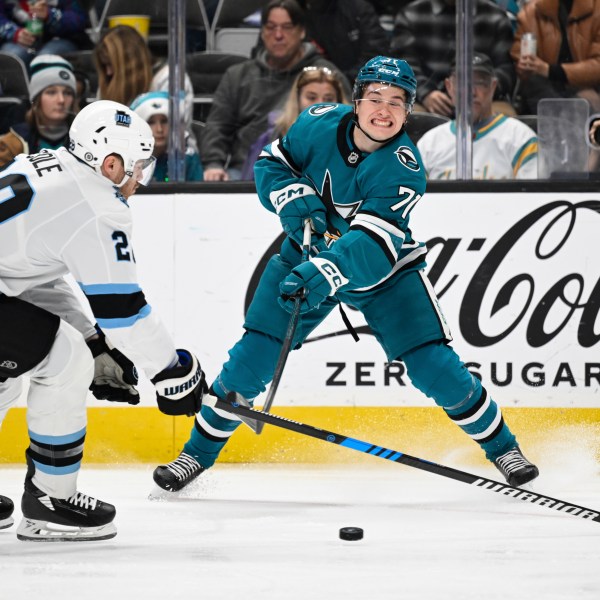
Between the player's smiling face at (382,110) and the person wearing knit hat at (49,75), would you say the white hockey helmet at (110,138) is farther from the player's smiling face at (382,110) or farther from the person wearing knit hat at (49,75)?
the person wearing knit hat at (49,75)

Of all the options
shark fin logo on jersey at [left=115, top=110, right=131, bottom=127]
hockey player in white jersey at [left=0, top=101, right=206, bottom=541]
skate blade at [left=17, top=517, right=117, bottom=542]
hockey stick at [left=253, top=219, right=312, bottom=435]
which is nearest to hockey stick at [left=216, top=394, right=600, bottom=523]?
hockey player in white jersey at [left=0, top=101, right=206, bottom=541]

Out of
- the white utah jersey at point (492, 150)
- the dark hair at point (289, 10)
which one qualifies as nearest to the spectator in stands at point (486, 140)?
the white utah jersey at point (492, 150)

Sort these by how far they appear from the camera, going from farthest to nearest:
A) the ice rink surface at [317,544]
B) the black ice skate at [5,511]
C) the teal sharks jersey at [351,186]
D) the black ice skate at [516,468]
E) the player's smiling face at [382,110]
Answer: the black ice skate at [516,468] < the player's smiling face at [382,110] < the teal sharks jersey at [351,186] < the black ice skate at [5,511] < the ice rink surface at [317,544]

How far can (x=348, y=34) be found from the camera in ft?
14.3

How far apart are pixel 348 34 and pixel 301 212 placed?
1.08 meters

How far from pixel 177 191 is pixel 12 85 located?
74 cm

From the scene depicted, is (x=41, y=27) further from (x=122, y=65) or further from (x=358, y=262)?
(x=358, y=262)

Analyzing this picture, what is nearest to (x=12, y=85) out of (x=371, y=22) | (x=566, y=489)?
(x=371, y=22)

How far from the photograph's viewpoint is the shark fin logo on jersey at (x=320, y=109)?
3.74 meters

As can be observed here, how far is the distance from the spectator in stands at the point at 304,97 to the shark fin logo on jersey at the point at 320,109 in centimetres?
55

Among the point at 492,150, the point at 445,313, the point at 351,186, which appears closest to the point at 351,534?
the point at 351,186

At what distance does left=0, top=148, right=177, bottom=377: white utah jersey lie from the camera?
2822mm

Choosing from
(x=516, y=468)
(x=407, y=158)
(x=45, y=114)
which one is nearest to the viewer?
(x=407, y=158)

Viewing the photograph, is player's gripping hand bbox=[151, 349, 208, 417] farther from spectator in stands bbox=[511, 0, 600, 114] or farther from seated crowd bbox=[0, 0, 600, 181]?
spectator in stands bbox=[511, 0, 600, 114]
